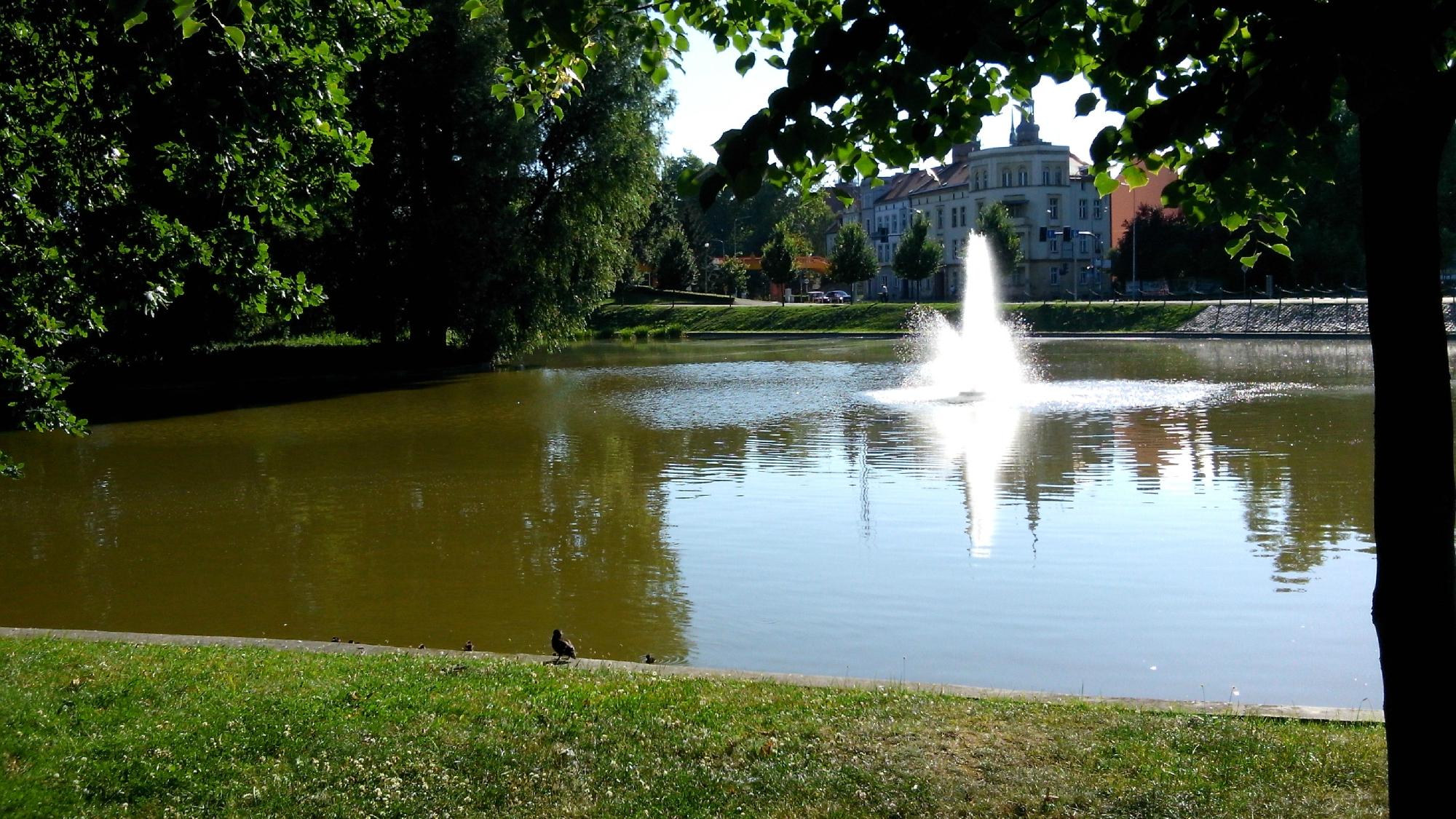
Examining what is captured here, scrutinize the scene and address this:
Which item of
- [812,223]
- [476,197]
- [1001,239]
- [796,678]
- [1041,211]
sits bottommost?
[796,678]

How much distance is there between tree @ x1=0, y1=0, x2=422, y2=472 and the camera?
7980 millimetres

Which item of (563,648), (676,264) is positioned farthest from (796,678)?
(676,264)

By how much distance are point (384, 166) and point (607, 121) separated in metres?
6.67

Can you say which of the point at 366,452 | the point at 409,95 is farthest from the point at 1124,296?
the point at 366,452

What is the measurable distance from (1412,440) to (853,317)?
6826 cm

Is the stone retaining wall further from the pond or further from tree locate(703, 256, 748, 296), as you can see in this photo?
tree locate(703, 256, 748, 296)

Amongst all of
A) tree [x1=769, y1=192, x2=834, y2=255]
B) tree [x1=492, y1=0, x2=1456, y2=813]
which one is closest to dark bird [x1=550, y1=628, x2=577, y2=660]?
tree [x1=492, y1=0, x2=1456, y2=813]

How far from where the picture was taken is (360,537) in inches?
530

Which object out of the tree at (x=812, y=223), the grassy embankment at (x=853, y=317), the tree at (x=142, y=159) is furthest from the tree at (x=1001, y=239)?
the tree at (x=142, y=159)

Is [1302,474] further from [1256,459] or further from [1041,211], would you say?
[1041,211]

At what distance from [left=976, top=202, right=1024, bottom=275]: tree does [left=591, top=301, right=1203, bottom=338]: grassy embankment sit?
1011 cm

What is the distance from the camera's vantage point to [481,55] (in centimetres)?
3481

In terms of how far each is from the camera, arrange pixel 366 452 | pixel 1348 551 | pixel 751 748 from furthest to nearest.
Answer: pixel 366 452, pixel 1348 551, pixel 751 748

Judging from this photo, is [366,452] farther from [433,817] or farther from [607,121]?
[607,121]
